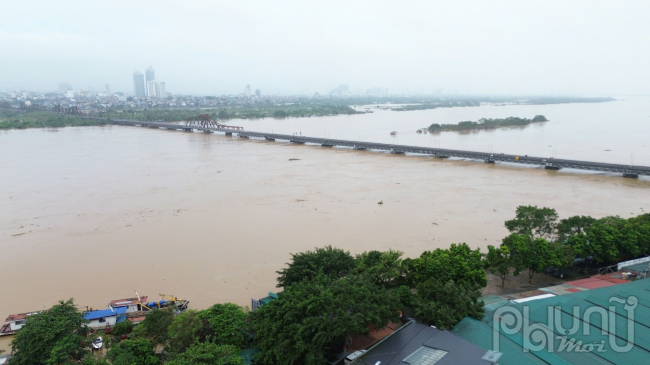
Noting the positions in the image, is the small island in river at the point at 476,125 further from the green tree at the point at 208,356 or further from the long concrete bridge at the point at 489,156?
the green tree at the point at 208,356

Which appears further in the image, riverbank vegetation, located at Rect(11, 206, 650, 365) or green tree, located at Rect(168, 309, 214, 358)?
green tree, located at Rect(168, 309, 214, 358)

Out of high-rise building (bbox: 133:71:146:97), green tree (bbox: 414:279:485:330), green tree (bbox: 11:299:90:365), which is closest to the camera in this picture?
green tree (bbox: 11:299:90:365)

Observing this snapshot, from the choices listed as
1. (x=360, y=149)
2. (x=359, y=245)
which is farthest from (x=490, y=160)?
(x=359, y=245)

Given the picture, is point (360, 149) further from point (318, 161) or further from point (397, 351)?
point (397, 351)

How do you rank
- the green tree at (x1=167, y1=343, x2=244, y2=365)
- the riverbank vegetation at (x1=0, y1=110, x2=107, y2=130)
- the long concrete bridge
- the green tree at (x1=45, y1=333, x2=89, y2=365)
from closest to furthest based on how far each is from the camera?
the green tree at (x1=167, y1=343, x2=244, y2=365)
the green tree at (x1=45, y1=333, x2=89, y2=365)
the long concrete bridge
the riverbank vegetation at (x1=0, y1=110, x2=107, y2=130)

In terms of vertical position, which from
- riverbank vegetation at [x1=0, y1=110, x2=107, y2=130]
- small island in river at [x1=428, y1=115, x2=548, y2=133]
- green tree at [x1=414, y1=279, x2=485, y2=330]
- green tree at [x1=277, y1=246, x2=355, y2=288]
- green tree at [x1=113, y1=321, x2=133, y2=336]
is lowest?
green tree at [x1=113, y1=321, x2=133, y2=336]

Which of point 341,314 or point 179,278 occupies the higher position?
point 341,314

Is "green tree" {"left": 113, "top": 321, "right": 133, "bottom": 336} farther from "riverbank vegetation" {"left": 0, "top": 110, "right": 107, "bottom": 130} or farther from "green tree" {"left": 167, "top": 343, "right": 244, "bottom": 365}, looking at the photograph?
"riverbank vegetation" {"left": 0, "top": 110, "right": 107, "bottom": 130}

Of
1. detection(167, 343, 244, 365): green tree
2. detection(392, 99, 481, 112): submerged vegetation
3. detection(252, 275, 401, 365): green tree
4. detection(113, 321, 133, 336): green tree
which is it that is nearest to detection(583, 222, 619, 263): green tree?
detection(252, 275, 401, 365): green tree
